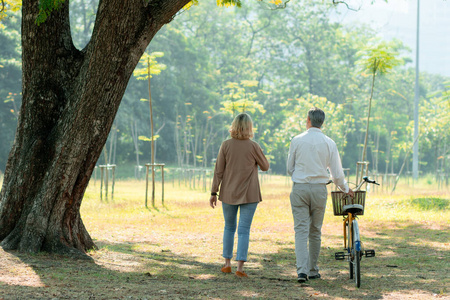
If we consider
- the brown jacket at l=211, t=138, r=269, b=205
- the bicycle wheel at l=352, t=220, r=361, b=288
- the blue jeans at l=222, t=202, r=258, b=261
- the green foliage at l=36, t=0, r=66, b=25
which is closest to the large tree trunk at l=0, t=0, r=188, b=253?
the green foliage at l=36, t=0, r=66, b=25

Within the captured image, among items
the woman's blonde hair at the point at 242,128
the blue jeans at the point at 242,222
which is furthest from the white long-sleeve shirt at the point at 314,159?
the blue jeans at the point at 242,222

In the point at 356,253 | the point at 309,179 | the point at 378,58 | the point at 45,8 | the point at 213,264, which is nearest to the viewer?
the point at 356,253

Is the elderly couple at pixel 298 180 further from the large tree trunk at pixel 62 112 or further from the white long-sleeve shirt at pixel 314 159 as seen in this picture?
the large tree trunk at pixel 62 112

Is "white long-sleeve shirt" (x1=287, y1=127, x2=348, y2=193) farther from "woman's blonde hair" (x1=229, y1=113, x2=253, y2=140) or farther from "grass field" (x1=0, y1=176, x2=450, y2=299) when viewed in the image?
"grass field" (x1=0, y1=176, x2=450, y2=299)

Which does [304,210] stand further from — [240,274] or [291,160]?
[240,274]

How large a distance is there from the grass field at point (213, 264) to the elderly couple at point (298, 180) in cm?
38

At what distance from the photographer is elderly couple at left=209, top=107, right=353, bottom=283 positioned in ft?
18.9

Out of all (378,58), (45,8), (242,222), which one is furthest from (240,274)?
(378,58)

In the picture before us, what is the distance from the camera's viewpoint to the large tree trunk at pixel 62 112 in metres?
6.75

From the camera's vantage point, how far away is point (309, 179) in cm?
577

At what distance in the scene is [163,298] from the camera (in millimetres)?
4914

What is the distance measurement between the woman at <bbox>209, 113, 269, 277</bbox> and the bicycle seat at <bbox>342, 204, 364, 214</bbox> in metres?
0.93

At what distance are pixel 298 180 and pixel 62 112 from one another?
315cm

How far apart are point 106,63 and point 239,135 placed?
1904 millimetres
